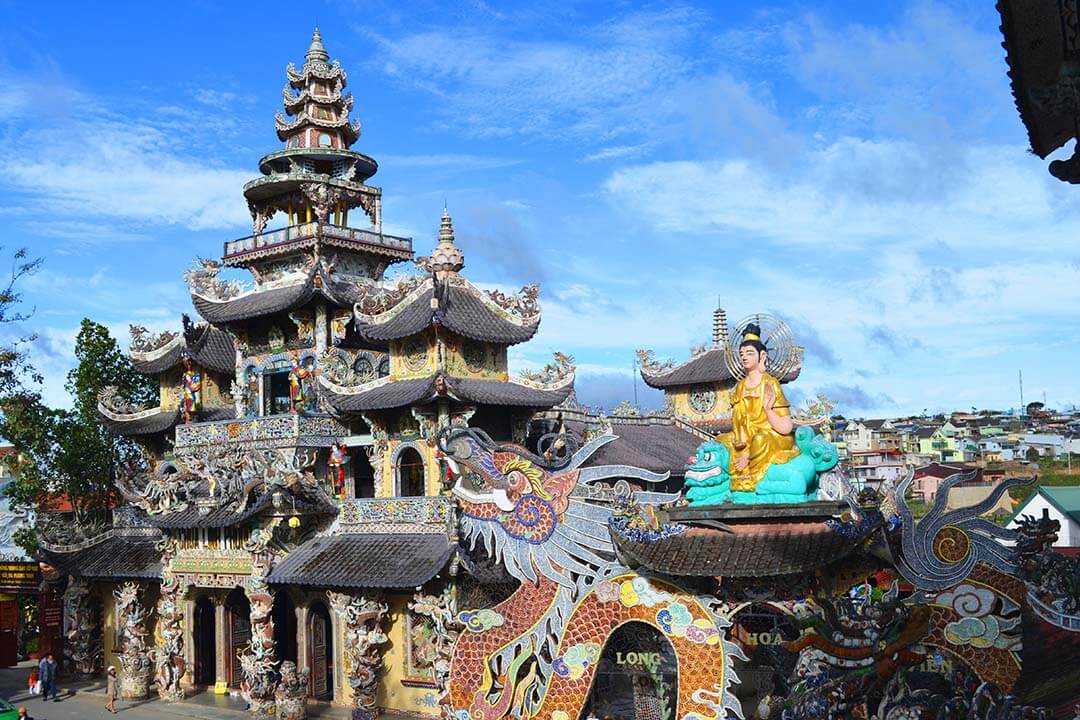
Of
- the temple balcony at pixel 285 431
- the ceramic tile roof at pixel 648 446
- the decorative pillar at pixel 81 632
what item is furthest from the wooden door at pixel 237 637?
the ceramic tile roof at pixel 648 446

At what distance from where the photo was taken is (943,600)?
13633mm

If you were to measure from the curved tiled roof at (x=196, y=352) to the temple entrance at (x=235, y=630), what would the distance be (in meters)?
7.01

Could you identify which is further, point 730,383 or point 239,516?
point 730,383

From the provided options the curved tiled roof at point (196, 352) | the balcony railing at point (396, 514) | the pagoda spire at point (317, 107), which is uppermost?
the pagoda spire at point (317, 107)

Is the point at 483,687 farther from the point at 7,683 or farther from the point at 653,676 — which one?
the point at 7,683

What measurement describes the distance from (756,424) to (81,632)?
21.2 metres

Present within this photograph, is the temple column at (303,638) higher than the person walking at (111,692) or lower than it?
higher

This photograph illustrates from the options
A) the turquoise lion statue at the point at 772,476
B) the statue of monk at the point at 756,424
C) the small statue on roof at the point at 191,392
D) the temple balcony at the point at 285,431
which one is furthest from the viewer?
the small statue on roof at the point at 191,392

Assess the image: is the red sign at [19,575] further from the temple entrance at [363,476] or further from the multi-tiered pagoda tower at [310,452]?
the temple entrance at [363,476]

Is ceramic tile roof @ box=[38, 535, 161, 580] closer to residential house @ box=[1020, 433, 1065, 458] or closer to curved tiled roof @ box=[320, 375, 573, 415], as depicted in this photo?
curved tiled roof @ box=[320, 375, 573, 415]

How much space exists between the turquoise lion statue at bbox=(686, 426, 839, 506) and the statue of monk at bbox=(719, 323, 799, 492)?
97 millimetres

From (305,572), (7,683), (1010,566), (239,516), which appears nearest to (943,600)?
(1010,566)

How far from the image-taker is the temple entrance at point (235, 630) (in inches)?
1014

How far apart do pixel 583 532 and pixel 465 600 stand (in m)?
6.09
